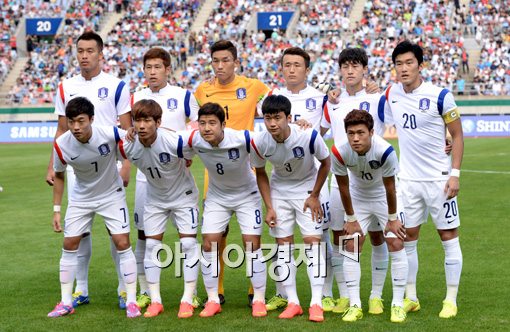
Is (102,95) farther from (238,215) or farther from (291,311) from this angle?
(291,311)

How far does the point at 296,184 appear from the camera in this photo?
805cm

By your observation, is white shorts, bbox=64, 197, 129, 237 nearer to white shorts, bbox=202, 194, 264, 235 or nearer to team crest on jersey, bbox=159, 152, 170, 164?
team crest on jersey, bbox=159, 152, 170, 164

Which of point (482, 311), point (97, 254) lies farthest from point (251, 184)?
point (97, 254)

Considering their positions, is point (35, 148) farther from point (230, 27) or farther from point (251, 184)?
point (251, 184)

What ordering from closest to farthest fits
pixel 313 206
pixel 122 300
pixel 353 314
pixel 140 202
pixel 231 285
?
pixel 353 314 → pixel 313 206 → pixel 122 300 → pixel 140 202 → pixel 231 285

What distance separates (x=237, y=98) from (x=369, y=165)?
78.3 inches

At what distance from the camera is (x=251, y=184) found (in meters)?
8.23

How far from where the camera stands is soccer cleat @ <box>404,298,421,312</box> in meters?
7.87

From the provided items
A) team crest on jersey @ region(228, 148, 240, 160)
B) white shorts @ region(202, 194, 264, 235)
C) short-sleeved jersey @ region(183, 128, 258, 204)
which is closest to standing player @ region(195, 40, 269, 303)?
white shorts @ region(202, 194, 264, 235)

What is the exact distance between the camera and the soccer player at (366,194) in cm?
739

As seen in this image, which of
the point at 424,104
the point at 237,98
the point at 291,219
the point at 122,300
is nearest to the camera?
the point at 424,104

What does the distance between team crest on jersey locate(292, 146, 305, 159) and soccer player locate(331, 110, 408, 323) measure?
1.06ft

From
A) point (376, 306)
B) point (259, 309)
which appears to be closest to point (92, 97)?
point (259, 309)

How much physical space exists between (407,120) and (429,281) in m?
2.37
